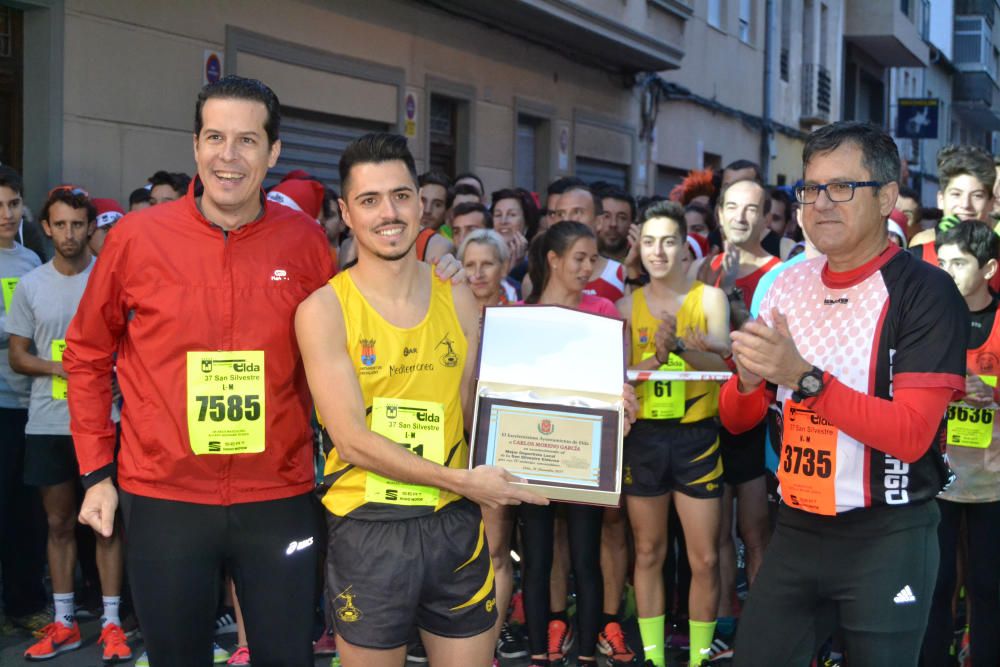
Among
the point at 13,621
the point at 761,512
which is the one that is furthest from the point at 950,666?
the point at 13,621

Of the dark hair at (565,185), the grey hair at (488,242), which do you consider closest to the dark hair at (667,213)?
the grey hair at (488,242)

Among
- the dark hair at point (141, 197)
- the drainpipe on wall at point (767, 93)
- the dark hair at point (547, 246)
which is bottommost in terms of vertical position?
the dark hair at point (547, 246)

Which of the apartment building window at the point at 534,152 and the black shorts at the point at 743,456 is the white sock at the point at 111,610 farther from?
the apartment building window at the point at 534,152

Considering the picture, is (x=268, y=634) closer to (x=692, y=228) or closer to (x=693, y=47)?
(x=692, y=228)

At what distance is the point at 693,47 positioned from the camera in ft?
62.3

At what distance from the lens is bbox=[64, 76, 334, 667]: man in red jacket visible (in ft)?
11.2

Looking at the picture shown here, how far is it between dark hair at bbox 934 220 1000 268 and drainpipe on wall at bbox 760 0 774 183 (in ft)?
→ 57.4

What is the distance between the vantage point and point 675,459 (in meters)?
5.22

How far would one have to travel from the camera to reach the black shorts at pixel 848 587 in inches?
126

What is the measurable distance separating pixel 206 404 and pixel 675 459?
250 centimetres

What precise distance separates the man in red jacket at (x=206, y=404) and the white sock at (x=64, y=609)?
2.47m

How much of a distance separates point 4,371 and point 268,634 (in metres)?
3.12

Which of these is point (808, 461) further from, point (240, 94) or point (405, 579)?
point (240, 94)

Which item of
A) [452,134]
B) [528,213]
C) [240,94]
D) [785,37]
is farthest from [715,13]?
[240,94]
